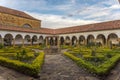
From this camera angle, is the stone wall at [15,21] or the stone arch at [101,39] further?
the stone arch at [101,39]

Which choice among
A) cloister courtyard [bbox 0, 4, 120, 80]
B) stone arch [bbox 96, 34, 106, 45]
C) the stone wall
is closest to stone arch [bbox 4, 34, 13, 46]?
cloister courtyard [bbox 0, 4, 120, 80]

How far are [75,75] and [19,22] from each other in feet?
106

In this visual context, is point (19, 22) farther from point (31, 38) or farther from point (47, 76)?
point (47, 76)

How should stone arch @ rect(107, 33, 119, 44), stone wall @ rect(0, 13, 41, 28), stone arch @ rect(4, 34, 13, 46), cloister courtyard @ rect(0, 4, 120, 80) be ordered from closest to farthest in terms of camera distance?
1. cloister courtyard @ rect(0, 4, 120, 80)
2. stone arch @ rect(107, 33, 119, 44)
3. stone arch @ rect(4, 34, 13, 46)
4. stone wall @ rect(0, 13, 41, 28)

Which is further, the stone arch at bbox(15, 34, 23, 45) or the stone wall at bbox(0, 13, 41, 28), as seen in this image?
the stone arch at bbox(15, 34, 23, 45)

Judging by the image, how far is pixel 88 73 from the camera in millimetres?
9531

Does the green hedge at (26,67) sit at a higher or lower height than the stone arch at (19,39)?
lower

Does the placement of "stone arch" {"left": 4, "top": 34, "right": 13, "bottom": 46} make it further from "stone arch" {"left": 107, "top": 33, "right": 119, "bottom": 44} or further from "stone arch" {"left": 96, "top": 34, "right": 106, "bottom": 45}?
Answer: "stone arch" {"left": 107, "top": 33, "right": 119, "bottom": 44}

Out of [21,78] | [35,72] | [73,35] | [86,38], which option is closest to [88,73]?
[35,72]

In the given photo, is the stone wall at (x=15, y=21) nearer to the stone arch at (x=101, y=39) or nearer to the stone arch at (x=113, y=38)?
the stone arch at (x=101, y=39)

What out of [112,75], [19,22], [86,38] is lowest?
[112,75]

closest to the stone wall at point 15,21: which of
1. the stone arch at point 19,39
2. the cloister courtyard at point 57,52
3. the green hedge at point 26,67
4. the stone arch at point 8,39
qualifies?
the cloister courtyard at point 57,52

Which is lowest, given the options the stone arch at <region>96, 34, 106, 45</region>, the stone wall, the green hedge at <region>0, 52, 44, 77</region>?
the green hedge at <region>0, 52, 44, 77</region>

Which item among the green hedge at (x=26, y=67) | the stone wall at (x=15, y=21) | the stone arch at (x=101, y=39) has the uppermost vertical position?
the stone wall at (x=15, y=21)
